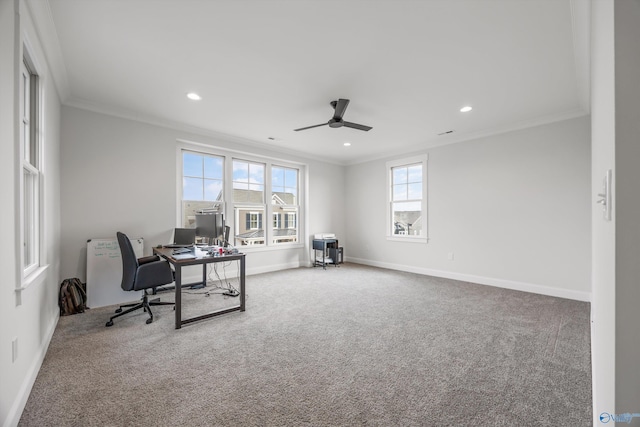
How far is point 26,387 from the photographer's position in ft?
5.94

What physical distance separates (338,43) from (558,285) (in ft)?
14.6

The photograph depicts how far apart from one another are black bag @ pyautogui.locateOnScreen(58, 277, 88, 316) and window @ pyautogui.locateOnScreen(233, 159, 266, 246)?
2405 millimetres

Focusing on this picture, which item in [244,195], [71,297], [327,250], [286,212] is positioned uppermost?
[244,195]

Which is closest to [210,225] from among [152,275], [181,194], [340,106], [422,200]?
[181,194]

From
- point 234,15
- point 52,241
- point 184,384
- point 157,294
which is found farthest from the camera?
point 157,294

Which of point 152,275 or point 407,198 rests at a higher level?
point 407,198

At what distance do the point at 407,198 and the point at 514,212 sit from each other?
1.98m

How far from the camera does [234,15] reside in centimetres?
212

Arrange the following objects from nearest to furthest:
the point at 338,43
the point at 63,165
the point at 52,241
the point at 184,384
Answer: the point at 184,384, the point at 338,43, the point at 52,241, the point at 63,165

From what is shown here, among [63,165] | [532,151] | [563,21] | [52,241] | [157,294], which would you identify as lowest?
[157,294]

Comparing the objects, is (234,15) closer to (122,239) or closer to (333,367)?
(122,239)

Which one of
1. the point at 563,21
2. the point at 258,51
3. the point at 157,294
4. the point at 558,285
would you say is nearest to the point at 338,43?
the point at 258,51

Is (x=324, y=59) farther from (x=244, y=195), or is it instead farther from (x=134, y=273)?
(x=244, y=195)
